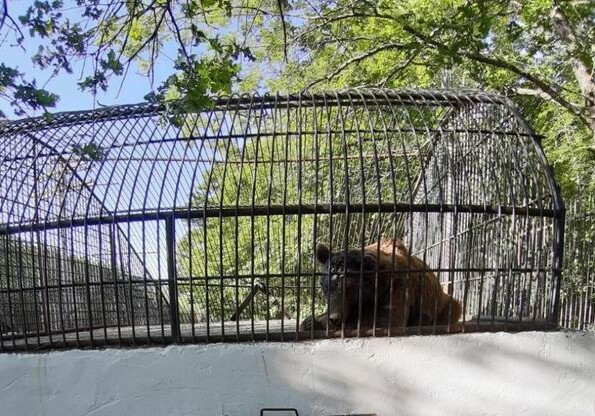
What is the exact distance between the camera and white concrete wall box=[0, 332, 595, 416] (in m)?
4.99

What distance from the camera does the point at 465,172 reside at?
6.20m

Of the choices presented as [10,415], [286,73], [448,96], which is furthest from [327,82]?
[10,415]

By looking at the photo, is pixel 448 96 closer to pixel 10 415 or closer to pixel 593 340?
pixel 593 340

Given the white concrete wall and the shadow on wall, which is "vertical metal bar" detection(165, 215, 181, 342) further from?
the shadow on wall

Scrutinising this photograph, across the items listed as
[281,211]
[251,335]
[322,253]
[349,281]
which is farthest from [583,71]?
[251,335]

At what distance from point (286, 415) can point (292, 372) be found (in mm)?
318

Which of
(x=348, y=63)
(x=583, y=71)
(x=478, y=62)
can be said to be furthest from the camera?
(x=348, y=63)

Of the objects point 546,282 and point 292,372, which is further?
point 546,282

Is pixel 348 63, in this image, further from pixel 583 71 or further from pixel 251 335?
pixel 251 335

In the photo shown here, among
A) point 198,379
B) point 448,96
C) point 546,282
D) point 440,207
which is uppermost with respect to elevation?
point 448,96

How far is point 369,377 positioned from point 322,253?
125 centimetres

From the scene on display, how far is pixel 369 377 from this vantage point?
16.4ft

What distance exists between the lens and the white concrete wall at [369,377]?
499 centimetres

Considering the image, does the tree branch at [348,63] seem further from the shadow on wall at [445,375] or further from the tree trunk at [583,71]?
the shadow on wall at [445,375]
